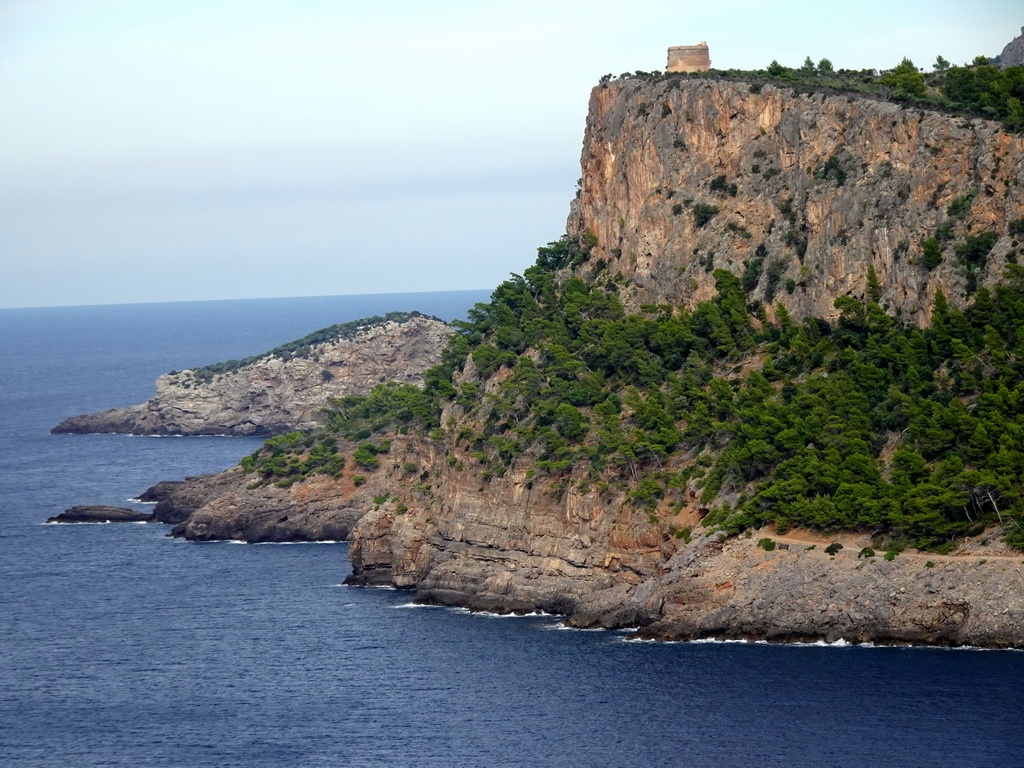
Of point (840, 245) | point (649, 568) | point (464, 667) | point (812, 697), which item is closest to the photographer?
point (812, 697)

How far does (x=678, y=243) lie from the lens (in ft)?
399

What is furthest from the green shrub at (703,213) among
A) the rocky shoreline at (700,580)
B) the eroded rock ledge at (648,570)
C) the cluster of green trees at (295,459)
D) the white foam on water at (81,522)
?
the white foam on water at (81,522)

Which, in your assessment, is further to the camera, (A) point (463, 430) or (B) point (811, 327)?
(A) point (463, 430)

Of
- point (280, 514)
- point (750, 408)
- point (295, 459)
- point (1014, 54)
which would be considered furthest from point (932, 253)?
point (295, 459)

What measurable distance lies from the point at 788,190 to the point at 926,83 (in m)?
13.7

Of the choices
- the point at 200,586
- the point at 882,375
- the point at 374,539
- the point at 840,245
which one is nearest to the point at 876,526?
the point at 882,375

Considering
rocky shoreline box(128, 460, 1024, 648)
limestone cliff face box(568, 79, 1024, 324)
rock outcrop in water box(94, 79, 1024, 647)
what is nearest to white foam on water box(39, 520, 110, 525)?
rock outcrop in water box(94, 79, 1024, 647)

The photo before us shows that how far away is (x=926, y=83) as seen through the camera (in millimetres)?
121750

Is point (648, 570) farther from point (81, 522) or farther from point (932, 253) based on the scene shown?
point (81, 522)

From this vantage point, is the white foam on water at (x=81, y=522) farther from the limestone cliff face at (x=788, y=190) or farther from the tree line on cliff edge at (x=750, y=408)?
the limestone cliff face at (x=788, y=190)

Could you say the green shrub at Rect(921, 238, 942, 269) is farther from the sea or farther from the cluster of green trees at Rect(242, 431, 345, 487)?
the cluster of green trees at Rect(242, 431, 345, 487)

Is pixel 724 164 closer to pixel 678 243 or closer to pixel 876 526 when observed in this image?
pixel 678 243

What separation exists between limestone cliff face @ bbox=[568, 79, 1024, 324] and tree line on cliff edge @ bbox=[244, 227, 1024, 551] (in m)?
2.04

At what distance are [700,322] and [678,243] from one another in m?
7.30
